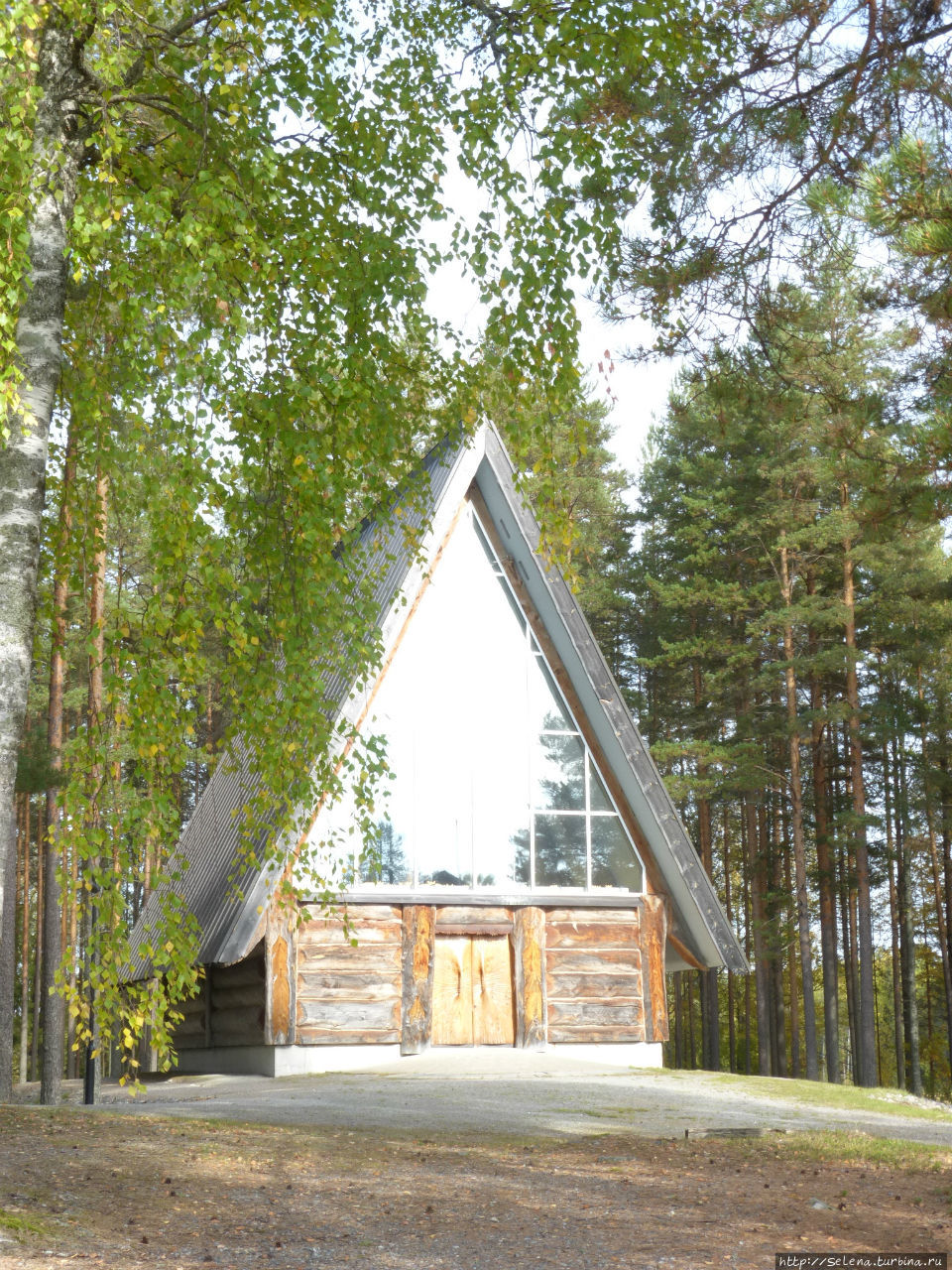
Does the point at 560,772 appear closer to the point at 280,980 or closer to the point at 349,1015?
the point at 349,1015

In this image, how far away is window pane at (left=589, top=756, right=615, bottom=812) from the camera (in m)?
14.3

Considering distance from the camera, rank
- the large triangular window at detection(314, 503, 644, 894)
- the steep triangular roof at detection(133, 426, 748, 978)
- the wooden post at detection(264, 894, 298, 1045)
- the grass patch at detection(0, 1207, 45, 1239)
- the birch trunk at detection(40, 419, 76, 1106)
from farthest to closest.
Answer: the large triangular window at detection(314, 503, 644, 894) → the steep triangular roof at detection(133, 426, 748, 978) → the wooden post at detection(264, 894, 298, 1045) → the birch trunk at detection(40, 419, 76, 1106) → the grass patch at detection(0, 1207, 45, 1239)

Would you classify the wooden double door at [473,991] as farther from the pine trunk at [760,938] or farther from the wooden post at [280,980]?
the pine trunk at [760,938]

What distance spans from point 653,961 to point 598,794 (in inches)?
82.1

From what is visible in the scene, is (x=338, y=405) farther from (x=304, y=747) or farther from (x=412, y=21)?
(x=412, y=21)

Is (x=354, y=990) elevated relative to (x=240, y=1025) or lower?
elevated

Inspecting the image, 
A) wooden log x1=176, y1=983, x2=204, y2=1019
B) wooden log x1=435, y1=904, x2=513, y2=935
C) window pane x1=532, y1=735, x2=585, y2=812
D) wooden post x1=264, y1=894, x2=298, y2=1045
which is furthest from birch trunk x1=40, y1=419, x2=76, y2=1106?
window pane x1=532, y1=735, x2=585, y2=812

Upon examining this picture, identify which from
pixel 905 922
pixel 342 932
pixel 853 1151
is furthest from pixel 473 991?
pixel 905 922

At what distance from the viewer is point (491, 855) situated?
1400 cm

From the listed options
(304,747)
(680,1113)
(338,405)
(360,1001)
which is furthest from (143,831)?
(360,1001)

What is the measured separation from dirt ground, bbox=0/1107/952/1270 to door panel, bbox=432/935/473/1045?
5.57 m

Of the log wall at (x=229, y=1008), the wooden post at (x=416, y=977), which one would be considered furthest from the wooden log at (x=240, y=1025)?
the wooden post at (x=416, y=977)

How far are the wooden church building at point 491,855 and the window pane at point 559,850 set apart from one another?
2 cm

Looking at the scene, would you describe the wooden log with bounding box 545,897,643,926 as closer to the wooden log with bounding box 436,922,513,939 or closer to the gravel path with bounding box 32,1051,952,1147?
the wooden log with bounding box 436,922,513,939
